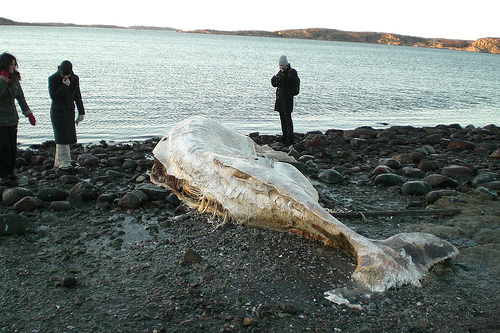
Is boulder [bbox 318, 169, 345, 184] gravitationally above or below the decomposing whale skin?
below

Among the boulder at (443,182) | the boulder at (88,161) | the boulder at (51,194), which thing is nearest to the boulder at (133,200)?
the boulder at (51,194)

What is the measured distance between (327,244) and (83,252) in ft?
9.00

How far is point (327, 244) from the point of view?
4672 millimetres

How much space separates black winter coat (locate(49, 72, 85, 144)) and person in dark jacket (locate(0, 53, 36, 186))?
491mm

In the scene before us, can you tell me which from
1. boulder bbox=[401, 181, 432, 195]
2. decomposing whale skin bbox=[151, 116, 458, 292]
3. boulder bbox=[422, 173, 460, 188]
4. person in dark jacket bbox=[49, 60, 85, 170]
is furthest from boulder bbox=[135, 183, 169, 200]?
boulder bbox=[422, 173, 460, 188]

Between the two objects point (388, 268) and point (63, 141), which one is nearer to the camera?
point (388, 268)

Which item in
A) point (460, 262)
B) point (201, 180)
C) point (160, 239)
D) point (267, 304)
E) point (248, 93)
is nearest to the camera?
point (267, 304)

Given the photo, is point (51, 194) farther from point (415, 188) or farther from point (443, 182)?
point (443, 182)

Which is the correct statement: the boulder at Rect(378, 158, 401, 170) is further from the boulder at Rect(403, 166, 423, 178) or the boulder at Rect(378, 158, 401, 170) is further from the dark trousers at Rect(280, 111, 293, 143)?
the dark trousers at Rect(280, 111, 293, 143)

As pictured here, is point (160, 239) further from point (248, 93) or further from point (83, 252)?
point (248, 93)

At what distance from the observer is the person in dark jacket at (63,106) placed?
7.51 m

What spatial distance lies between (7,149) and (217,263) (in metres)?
4.75

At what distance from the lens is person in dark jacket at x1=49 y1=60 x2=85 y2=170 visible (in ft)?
24.6

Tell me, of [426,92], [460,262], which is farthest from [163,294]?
[426,92]
